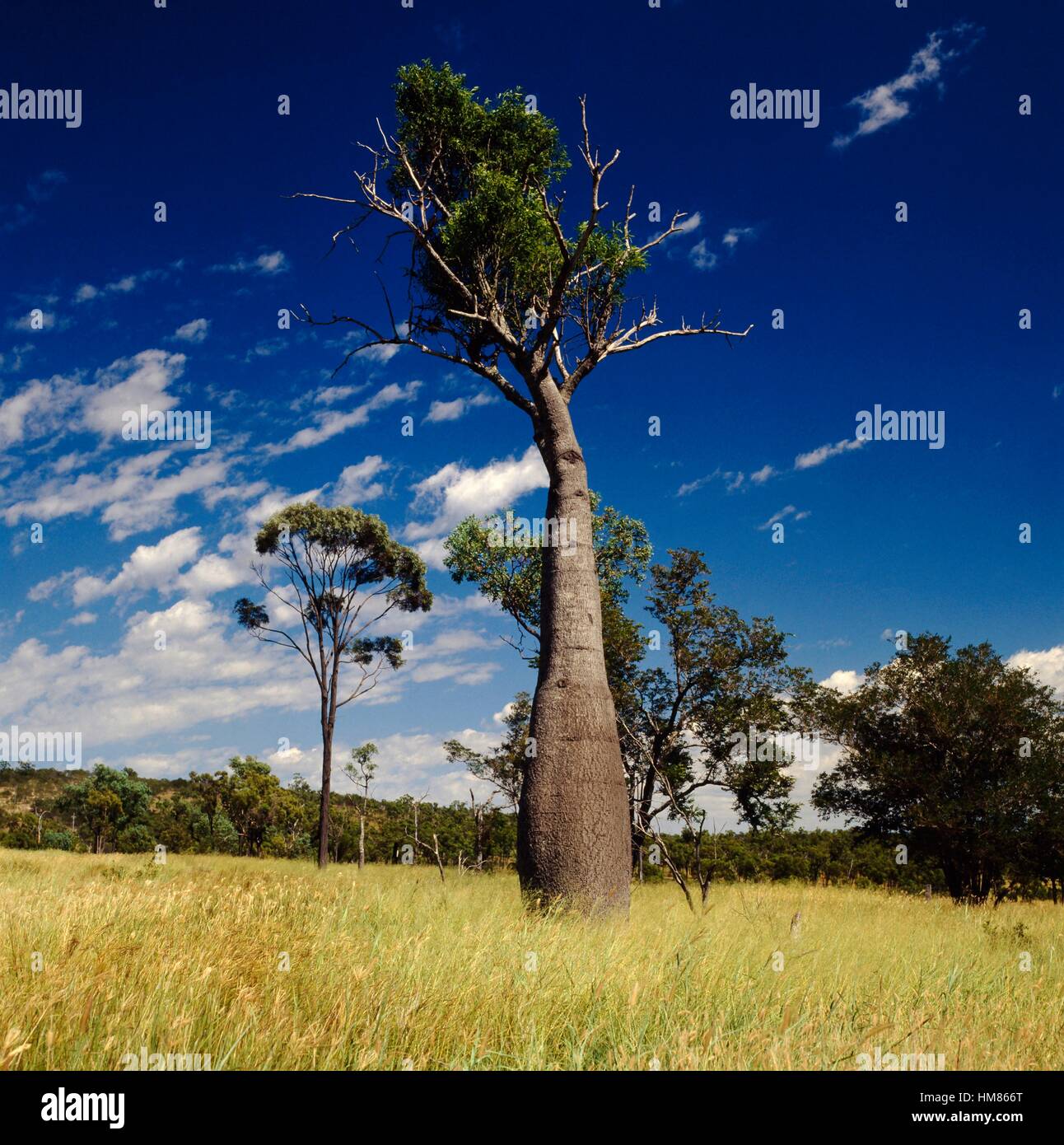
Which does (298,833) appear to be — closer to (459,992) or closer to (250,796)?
(250,796)

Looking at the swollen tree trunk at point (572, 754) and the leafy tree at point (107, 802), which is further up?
the swollen tree trunk at point (572, 754)

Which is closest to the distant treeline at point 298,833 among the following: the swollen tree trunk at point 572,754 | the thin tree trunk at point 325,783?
the thin tree trunk at point 325,783

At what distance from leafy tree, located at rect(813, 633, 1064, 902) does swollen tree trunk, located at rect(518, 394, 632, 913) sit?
11772 mm

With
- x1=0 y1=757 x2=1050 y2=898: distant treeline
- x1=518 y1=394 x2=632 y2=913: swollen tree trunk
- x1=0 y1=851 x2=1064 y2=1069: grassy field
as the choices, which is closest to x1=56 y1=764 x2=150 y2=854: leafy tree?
x1=0 y1=757 x2=1050 y2=898: distant treeline

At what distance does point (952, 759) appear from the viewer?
1711 cm

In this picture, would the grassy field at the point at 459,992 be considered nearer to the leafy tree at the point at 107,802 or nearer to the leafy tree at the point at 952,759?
the leafy tree at the point at 952,759

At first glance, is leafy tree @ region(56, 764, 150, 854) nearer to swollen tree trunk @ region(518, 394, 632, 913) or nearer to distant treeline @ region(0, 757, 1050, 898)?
distant treeline @ region(0, 757, 1050, 898)

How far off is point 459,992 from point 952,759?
54.8 ft

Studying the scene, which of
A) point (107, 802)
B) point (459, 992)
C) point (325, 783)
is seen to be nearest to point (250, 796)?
point (107, 802)

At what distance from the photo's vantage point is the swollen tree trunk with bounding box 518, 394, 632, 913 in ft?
23.9

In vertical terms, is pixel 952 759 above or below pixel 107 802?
above

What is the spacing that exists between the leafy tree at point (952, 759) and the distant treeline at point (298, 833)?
25.8ft

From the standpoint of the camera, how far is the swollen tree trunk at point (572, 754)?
7281 mm
